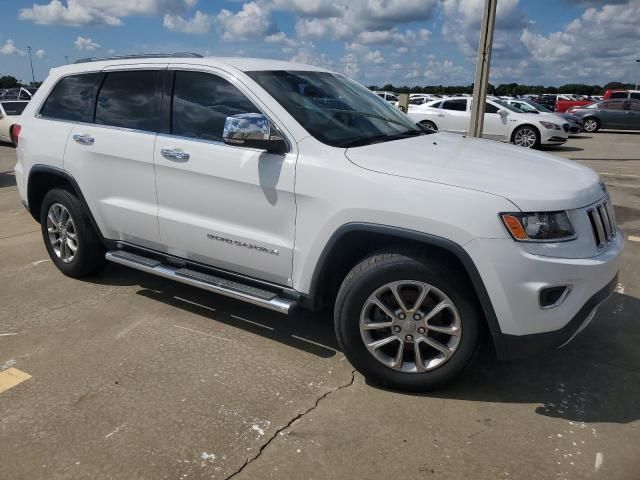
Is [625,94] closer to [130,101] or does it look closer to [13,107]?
[13,107]

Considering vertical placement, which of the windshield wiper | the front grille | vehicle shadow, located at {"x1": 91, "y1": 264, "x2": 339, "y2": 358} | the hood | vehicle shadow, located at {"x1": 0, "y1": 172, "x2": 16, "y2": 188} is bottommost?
vehicle shadow, located at {"x1": 91, "y1": 264, "x2": 339, "y2": 358}

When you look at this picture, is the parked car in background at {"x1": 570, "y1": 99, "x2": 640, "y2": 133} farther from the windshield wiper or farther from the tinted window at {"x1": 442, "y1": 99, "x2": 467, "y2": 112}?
the windshield wiper

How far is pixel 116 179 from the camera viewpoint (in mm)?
4137

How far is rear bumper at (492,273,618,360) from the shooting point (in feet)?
9.28

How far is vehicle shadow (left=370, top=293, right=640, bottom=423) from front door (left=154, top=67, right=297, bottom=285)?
1.32 meters

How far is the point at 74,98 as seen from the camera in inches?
Result: 178

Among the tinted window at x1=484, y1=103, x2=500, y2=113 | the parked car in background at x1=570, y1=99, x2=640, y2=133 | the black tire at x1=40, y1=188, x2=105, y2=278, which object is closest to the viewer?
the black tire at x1=40, y1=188, x2=105, y2=278

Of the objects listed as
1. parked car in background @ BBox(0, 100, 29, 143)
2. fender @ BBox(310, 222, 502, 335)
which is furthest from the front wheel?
fender @ BBox(310, 222, 502, 335)

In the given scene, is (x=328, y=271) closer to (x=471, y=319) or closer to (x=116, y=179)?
(x=471, y=319)

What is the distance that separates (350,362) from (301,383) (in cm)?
31

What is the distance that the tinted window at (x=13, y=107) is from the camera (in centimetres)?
1606

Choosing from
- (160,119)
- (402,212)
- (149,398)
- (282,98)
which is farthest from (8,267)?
(402,212)

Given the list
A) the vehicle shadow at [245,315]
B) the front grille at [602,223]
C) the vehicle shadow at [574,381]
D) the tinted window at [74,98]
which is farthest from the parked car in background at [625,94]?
the tinted window at [74,98]

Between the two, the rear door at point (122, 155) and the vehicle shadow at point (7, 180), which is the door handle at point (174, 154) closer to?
the rear door at point (122, 155)
